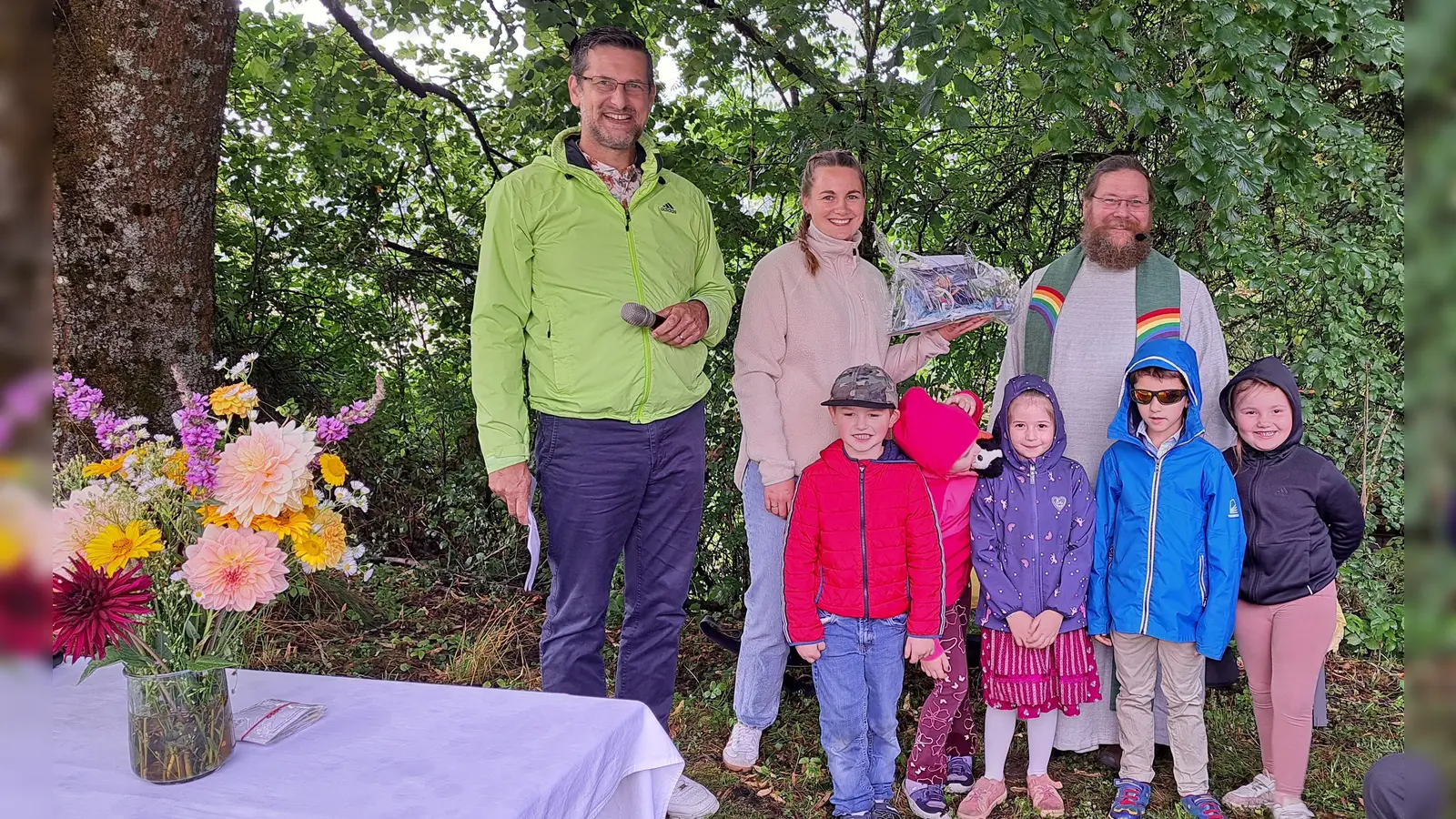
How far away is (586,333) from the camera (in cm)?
310

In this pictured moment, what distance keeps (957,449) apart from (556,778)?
78.7 inches

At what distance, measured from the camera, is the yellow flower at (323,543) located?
5.87 feet

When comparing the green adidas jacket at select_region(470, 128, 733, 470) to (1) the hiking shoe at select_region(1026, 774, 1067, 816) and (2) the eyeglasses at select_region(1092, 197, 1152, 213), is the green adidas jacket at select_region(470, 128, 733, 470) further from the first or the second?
(1) the hiking shoe at select_region(1026, 774, 1067, 816)

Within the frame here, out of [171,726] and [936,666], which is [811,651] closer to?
[936,666]

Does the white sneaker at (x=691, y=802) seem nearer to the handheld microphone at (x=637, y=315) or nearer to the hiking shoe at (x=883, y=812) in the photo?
the hiking shoe at (x=883, y=812)

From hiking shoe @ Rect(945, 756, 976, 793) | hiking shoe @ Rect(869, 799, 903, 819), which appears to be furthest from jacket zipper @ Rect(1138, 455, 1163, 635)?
hiking shoe @ Rect(869, 799, 903, 819)

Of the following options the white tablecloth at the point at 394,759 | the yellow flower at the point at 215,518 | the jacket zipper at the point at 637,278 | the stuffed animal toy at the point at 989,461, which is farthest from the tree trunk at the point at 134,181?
the stuffed animal toy at the point at 989,461

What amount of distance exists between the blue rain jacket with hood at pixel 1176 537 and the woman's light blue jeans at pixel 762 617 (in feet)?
3.59

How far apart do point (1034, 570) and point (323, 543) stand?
232cm

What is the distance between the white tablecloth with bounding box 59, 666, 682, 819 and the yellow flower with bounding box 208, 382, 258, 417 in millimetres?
510

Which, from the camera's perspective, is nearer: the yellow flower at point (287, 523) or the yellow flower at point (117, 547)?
the yellow flower at point (117, 547)

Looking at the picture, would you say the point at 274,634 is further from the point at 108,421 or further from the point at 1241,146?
the point at 1241,146

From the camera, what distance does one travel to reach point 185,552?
1.75m

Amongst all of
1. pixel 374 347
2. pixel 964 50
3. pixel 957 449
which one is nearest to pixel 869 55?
pixel 964 50
